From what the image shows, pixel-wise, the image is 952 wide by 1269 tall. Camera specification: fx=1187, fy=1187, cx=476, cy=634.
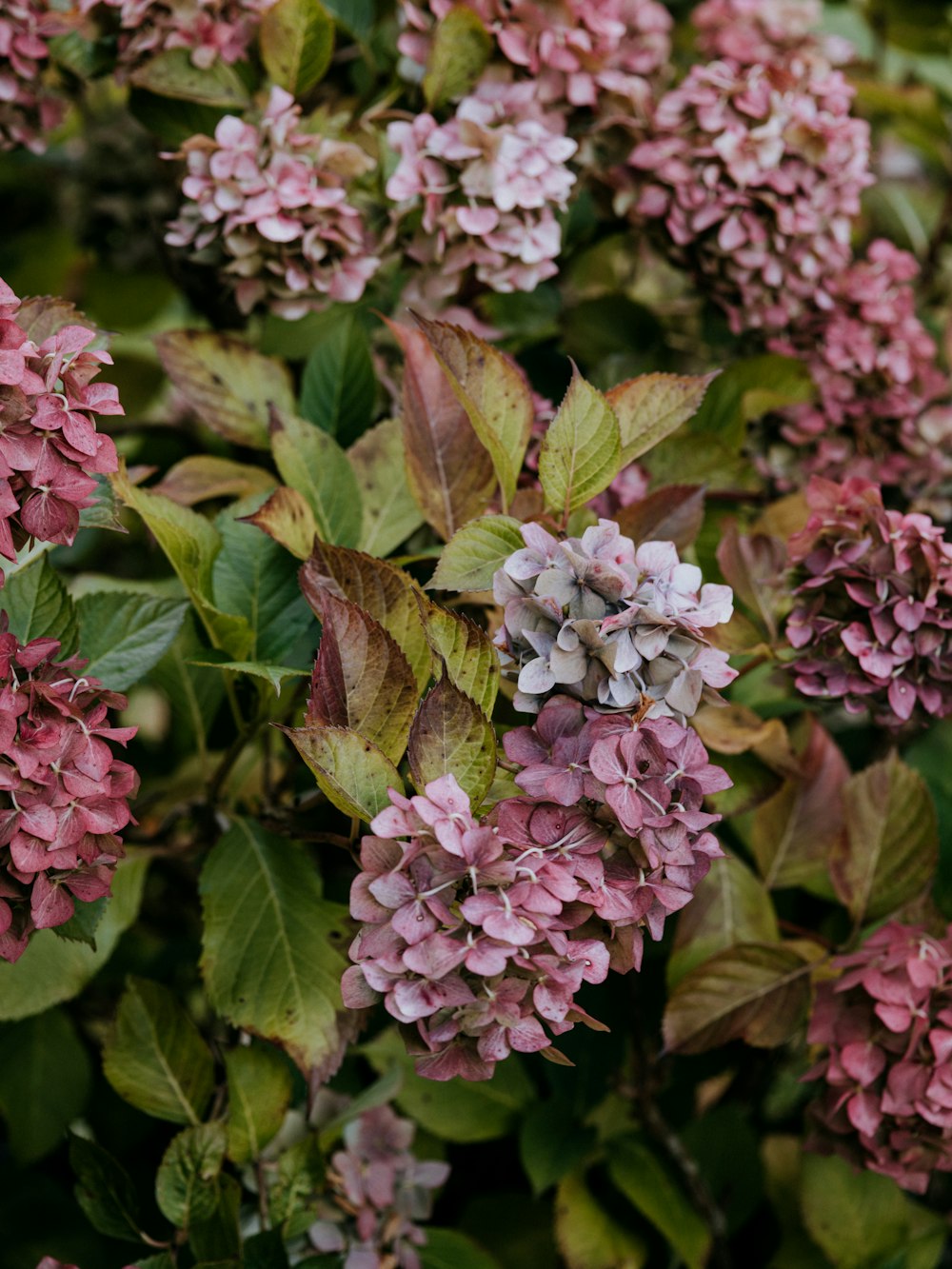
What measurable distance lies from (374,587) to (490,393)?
138mm

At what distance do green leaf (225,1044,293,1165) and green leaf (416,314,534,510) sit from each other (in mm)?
399

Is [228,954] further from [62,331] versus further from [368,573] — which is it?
[62,331]

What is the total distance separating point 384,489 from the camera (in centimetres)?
83

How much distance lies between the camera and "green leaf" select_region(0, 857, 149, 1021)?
76 cm

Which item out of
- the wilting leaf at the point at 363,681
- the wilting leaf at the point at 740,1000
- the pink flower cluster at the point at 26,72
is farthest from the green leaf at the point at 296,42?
the wilting leaf at the point at 740,1000

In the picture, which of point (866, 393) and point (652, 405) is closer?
point (652, 405)

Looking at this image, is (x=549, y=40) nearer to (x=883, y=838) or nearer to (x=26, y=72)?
(x=26, y=72)

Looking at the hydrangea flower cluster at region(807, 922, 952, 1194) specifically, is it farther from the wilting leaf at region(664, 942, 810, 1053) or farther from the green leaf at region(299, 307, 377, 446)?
the green leaf at region(299, 307, 377, 446)

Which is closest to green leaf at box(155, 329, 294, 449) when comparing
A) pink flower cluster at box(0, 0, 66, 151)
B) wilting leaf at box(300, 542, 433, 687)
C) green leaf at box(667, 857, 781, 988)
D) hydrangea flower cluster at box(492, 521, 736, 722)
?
pink flower cluster at box(0, 0, 66, 151)

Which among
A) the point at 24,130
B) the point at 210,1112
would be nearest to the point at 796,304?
the point at 24,130

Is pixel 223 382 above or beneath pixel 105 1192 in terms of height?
above

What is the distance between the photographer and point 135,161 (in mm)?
1383

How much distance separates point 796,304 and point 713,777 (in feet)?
1.80

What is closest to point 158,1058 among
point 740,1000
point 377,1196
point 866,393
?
point 377,1196
